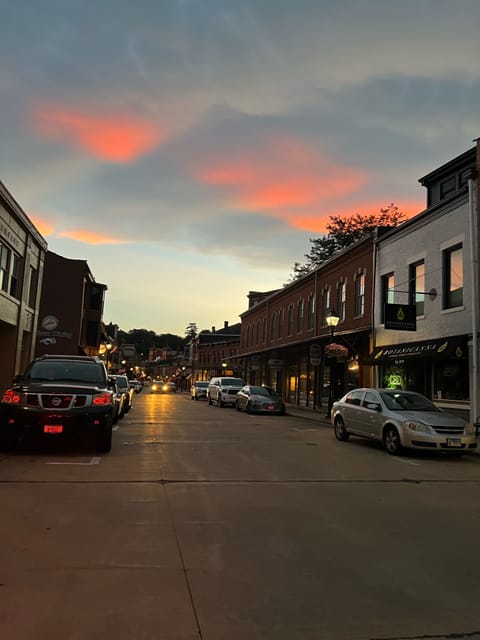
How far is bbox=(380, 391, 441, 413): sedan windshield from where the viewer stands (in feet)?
44.4

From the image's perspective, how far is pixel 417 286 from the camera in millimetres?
21500

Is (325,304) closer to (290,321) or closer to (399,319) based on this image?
(290,321)

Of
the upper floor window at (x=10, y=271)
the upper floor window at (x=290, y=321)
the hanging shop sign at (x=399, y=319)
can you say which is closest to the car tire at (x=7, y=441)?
the upper floor window at (x=10, y=271)

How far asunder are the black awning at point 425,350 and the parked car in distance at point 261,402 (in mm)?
5915

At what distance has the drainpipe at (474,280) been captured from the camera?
16906 mm

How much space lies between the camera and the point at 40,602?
13.1 feet

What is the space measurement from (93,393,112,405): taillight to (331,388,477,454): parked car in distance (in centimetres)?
654

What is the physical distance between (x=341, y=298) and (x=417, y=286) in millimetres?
8228

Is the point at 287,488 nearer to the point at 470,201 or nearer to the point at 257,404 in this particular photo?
the point at 470,201

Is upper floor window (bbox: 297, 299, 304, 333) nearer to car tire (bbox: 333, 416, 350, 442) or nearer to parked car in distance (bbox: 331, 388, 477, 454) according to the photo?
car tire (bbox: 333, 416, 350, 442)

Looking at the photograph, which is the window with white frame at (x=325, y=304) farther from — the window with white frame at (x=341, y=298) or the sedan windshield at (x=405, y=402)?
the sedan windshield at (x=405, y=402)

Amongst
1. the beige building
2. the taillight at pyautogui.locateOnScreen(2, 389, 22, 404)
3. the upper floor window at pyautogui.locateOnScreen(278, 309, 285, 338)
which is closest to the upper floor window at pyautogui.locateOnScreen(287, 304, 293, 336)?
the upper floor window at pyautogui.locateOnScreen(278, 309, 285, 338)

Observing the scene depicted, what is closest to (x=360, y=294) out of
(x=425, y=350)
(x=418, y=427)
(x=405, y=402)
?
(x=425, y=350)

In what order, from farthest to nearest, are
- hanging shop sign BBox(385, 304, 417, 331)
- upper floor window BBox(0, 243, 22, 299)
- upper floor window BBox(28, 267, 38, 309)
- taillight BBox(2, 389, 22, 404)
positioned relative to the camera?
upper floor window BBox(28, 267, 38, 309) < upper floor window BBox(0, 243, 22, 299) < hanging shop sign BBox(385, 304, 417, 331) < taillight BBox(2, 389, 22, 404)
